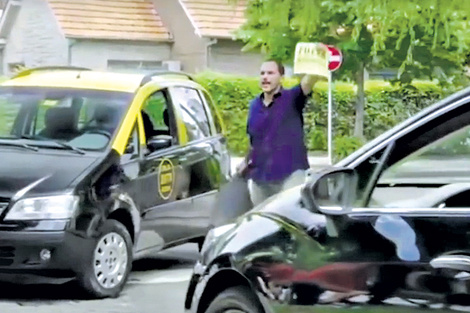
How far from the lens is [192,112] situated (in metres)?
10.6

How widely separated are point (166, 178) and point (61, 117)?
103 cm

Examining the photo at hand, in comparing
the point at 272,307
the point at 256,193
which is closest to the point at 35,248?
the point at 256,193

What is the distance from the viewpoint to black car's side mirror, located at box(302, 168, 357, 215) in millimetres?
4648

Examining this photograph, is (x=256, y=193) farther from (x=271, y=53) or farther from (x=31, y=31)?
(x=31, y=31)

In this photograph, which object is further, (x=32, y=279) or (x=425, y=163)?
(x=32, y=279)

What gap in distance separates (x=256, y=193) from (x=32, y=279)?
1.80 meters

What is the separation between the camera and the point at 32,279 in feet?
28.0

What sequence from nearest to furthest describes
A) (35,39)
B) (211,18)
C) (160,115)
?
1. (160,115)
2. (211,18)
3. (35,39)

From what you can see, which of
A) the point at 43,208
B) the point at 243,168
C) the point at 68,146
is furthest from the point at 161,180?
the point at 43,208

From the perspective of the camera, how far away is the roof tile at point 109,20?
32.7 metres

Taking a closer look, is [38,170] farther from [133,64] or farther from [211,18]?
[133,64]

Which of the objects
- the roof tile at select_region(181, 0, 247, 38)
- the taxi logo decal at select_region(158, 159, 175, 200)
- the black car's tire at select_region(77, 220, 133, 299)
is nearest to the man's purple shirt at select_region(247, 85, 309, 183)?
the black car's tire at select_region(77, 220, 133, 299)

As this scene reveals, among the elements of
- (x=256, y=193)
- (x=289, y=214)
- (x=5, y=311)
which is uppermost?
(x=289, y=214)

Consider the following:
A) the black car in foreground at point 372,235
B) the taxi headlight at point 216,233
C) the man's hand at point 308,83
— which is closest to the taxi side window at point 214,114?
the man's hand at point 308,83
